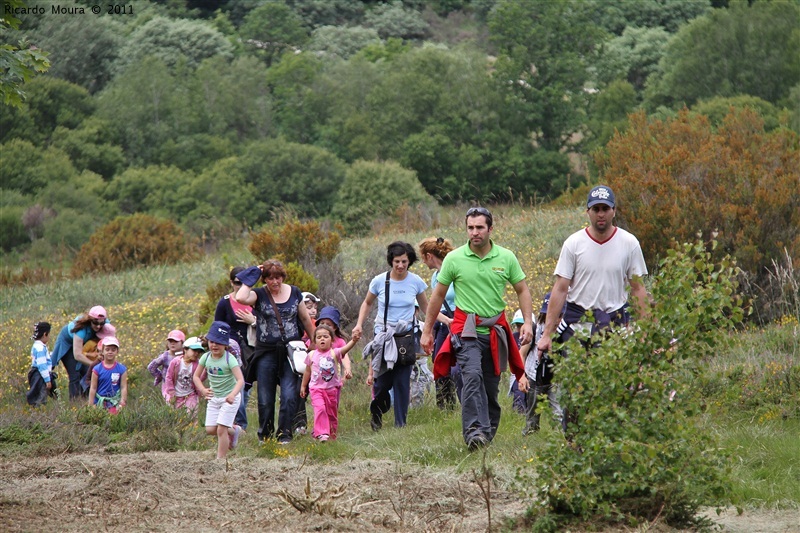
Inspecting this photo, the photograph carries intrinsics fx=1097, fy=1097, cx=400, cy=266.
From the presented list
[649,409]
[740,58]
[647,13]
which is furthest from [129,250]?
[647,13]

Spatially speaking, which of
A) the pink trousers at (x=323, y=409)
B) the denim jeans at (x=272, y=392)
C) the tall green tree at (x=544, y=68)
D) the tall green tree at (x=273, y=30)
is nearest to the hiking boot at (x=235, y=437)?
the denim jeans at (x=272, y=392)

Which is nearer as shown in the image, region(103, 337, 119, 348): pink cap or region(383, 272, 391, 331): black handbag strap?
region(383, 272, 391, 331): black handbag strap

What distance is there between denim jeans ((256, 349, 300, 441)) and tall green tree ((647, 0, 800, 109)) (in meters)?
44.8

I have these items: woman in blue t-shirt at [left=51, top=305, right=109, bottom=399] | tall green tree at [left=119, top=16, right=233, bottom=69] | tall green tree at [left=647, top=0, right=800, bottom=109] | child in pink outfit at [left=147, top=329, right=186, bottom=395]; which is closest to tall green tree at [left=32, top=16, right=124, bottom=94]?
tall green tree at [left=119, top=16, right=233, bottom=69]

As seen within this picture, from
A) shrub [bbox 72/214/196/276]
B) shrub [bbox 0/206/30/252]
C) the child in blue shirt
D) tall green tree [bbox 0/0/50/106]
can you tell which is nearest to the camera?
tall green tree [bbox 0/0/50/106]

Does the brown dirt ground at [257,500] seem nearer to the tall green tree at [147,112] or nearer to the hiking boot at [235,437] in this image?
the hiking boot at [235,437]

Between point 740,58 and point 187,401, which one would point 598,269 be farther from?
point 740,58

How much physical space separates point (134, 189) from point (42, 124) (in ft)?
35.2

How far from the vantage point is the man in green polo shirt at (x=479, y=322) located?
7.84m

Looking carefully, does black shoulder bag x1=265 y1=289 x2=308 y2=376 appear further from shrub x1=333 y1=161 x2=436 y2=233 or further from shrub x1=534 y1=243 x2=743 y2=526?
shrub x1=333 y1=161 x2=436 y2=233

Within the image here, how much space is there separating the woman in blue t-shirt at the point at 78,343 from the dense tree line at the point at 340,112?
27.6m

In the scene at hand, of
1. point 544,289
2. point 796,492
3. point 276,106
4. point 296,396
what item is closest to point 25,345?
point 544,289

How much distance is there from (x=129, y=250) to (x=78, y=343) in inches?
681

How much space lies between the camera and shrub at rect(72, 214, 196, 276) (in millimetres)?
28234
